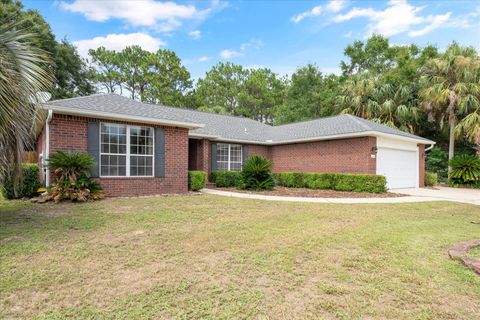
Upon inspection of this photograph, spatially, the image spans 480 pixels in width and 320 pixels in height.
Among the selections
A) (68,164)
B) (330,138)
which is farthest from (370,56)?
(68,164)

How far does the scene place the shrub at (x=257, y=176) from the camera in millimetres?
13438

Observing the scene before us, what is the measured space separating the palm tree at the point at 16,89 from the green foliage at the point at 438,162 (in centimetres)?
2417

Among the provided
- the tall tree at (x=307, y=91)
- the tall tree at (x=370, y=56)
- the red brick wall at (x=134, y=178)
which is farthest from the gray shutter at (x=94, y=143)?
the tall tree at (x=370, y=56)

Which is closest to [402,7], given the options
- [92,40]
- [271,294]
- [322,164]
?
[322,164]

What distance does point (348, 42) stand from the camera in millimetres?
31125

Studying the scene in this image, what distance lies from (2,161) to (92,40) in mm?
31122

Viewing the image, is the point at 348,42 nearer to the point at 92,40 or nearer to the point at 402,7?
the point at 402,7

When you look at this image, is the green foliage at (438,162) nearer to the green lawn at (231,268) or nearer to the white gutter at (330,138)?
Result: the white gutter at (330,138)

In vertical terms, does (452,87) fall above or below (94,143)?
above

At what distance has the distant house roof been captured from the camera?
9.73 metres

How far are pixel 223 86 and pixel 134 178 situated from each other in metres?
31.0

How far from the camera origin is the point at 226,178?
48.4 feet

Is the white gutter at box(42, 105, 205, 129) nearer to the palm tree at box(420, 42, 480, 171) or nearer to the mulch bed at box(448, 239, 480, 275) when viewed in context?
the mulch bed at box(448, 239, 480, 275)

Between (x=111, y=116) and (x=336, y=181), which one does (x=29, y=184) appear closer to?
(x=111, y=116)
